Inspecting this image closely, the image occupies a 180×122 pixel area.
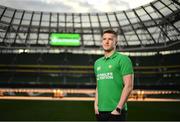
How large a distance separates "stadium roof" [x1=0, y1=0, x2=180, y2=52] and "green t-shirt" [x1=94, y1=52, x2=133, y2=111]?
1754 inches

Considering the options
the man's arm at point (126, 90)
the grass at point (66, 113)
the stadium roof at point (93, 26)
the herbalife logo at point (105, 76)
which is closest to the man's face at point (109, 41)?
the herbalife logo at point (105, 76)

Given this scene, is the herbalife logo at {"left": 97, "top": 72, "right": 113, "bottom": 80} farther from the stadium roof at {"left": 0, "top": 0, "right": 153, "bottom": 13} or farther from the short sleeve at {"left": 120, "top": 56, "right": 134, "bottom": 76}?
the stadium roof at {"left": 0, "top": 0, "right": 153, "bottom": 13}

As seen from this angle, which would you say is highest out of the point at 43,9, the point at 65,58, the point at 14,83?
the point at 43,9

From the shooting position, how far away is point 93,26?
5650cm

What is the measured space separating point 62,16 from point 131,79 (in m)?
51.0

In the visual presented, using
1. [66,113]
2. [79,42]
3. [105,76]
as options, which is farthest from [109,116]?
[79,42]

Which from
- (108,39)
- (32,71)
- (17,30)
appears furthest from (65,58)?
(108,39)

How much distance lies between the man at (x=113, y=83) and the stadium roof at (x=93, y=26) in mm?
44518

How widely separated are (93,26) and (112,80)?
5248 centimetres

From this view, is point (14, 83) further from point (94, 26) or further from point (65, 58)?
point (94, 26)

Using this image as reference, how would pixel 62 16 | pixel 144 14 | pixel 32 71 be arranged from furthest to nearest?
pixel 32 71, pixel 62 16, pixel 144 14

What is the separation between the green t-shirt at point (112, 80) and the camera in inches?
174

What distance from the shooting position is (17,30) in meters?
54.7

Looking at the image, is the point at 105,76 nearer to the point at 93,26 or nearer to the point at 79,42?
the point at 79,42
